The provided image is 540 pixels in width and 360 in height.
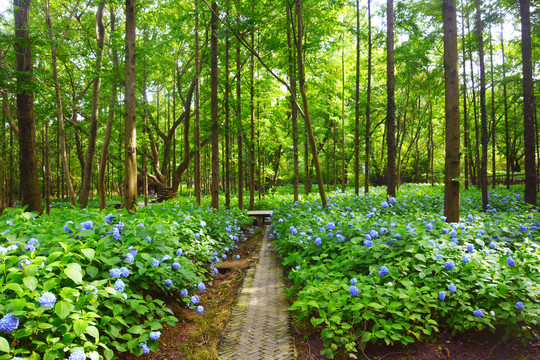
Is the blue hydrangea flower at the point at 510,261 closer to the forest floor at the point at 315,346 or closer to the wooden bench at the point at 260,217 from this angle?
the forest floor at the point at 315,346

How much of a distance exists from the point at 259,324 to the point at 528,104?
9.18 m

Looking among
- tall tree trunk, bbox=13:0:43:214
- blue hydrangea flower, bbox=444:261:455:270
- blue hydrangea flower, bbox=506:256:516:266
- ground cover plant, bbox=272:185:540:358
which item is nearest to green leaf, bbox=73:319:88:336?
ground cover plant, bbox=272:185:540:358

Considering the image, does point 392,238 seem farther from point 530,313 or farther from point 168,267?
point 168,267

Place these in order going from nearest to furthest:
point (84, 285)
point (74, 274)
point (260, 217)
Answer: point (74, 274), point (84, 285), point (260, 217)

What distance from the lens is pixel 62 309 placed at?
72.2 inches

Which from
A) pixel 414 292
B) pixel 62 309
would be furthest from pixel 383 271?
pixel 62 309

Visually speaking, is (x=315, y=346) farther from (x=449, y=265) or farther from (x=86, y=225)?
(x=86, y=225)

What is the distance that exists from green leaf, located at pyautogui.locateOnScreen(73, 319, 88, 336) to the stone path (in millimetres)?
1391

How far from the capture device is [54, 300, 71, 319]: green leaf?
1806 mm

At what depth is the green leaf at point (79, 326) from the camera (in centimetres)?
182

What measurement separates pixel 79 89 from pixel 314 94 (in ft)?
48.2

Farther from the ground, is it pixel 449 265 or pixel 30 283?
pixel 30 283

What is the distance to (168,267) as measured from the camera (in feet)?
10.2

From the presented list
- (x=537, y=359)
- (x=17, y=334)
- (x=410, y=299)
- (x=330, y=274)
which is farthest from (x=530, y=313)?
(x=17, y=334)
